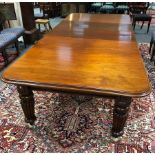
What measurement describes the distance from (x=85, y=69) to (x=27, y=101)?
1.97 feet

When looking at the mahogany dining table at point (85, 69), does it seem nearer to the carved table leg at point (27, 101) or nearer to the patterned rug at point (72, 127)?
the carved table leg at point (27, 101)

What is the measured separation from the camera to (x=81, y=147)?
5.44 feet

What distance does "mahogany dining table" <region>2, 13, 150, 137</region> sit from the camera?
1.38 metres

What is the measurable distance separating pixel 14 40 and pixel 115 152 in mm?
2410

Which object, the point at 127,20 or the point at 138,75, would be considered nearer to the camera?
the point at 138,75

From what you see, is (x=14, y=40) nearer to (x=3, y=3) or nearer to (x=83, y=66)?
(x=3, y=3)

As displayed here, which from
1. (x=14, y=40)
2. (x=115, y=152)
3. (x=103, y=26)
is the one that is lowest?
(x=115, y=152)

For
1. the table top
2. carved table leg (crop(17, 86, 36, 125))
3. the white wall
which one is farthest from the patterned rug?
the white wall

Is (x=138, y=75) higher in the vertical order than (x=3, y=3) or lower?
lower

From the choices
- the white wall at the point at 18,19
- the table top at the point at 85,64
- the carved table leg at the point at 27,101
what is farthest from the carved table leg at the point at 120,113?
the white wall at the point at 18,19

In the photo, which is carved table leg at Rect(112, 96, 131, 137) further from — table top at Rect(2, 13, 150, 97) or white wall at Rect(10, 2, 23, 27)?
white wall at Rect(10, 2, 23, 27)

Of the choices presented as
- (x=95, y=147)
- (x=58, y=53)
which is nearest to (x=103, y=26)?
(x=58, y=53)

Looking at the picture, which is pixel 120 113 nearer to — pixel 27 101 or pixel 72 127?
pixel 72 127

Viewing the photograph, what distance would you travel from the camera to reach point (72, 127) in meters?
1.86
